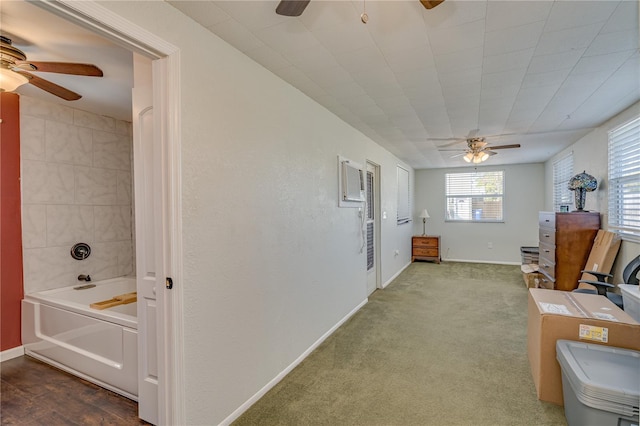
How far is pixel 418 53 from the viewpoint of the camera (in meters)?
1.96

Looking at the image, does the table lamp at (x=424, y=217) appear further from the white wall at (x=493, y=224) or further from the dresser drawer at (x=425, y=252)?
the dresser drawer at (x=425, y=252)

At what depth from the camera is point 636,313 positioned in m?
1.94

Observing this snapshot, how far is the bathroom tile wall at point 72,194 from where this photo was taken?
9.39 feet

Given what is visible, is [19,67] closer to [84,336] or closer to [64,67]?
[64,67]

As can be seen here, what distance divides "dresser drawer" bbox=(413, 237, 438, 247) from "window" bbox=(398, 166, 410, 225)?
0.69 m

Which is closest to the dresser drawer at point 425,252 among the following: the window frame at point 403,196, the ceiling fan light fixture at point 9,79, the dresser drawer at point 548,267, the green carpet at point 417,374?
the window frame at point 403,196

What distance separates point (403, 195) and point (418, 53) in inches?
190

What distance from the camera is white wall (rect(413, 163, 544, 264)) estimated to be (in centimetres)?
670

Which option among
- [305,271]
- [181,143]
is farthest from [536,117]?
[181,143]

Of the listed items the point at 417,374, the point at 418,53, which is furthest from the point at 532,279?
the point at 418,53

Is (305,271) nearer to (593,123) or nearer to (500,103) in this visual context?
(500,103)

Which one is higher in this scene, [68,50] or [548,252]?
[68,50]

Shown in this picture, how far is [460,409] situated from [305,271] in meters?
1.48

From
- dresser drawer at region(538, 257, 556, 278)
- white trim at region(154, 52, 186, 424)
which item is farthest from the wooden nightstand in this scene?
white trim at region(154, 52, 186, 424)
